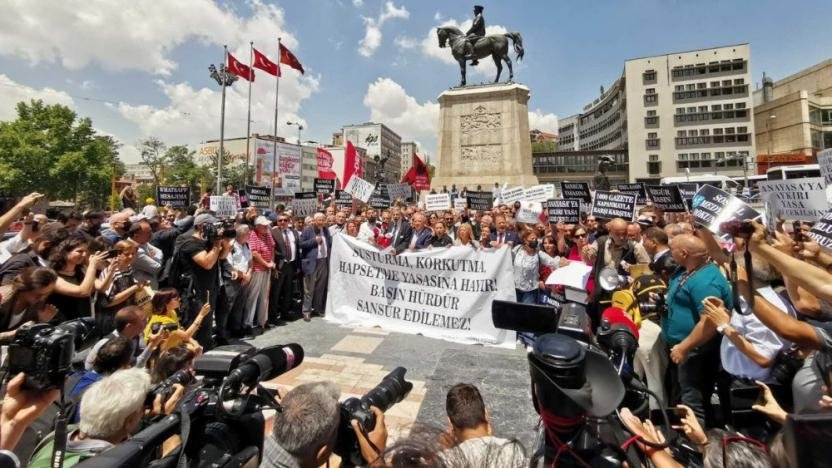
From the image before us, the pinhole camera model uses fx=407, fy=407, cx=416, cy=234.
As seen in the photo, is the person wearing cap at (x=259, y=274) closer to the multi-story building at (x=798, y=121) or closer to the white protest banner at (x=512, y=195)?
the white protest banner at (x=512, y=195)

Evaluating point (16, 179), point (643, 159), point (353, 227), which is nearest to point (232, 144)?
point (16, 179)

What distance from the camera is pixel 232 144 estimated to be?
3812 inches

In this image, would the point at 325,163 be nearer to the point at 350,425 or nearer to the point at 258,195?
the point at 258,195

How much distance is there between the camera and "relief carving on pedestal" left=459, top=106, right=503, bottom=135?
64.6 ft

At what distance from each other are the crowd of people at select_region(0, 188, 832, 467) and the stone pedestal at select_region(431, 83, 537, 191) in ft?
42.8

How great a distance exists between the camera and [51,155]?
4066 cm

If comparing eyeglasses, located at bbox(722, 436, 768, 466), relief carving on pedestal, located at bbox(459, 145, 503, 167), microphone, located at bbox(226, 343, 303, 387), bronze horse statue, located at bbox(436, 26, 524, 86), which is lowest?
eyeglasses, located at bbox(722, 436, 768, 466)

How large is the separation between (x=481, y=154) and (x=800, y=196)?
52.7 ft

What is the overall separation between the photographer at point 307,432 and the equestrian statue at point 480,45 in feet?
70.1

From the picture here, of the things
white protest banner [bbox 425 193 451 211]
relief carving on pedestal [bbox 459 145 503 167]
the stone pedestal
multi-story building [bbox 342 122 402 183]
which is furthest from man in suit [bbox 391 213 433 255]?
multi-story building [bbox 342 122 402 183]

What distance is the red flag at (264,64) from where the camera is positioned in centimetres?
2056

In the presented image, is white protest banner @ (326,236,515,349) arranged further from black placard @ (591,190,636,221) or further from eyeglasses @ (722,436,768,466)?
eyeglasses @ (722,436,768,466)

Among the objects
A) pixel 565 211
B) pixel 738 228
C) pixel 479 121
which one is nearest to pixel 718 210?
pixel 738 228

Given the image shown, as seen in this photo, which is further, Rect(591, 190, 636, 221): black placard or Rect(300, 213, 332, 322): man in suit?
Rect(300, 213, 332, 322): man in suit
